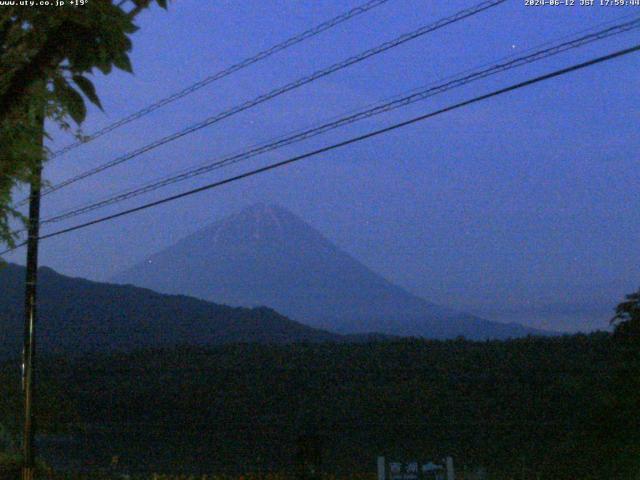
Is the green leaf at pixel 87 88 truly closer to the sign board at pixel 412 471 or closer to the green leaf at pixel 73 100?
the green leaf at pixel 73 100

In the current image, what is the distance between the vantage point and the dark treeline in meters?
19.0

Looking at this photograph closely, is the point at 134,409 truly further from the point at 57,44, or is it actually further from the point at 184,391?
the point at 57,44

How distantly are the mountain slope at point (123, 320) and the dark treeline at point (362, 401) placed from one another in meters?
19.6

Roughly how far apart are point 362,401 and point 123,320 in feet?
144

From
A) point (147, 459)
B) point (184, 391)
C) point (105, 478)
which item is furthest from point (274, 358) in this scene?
point (105, 478)

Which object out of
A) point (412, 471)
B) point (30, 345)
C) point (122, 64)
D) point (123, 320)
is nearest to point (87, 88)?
point (122, 64)

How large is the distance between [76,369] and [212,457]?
21.2m

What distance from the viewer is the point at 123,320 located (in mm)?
71562

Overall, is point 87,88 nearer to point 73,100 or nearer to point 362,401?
point 73,100

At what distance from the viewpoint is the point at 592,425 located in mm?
14172

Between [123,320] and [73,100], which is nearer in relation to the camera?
Result: [73,100]

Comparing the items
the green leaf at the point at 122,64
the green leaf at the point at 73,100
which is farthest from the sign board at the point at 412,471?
the green leaf at the point at 122,64

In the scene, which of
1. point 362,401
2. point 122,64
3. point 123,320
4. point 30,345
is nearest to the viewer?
point 122,64

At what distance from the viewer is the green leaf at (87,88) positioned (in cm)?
532
